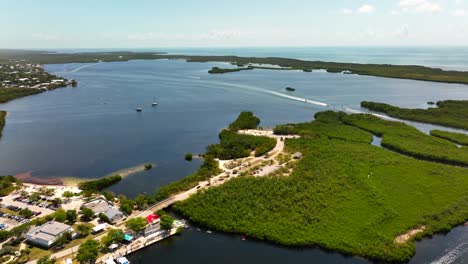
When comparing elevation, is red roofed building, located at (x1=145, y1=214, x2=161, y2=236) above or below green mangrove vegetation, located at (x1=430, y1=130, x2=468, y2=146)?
below

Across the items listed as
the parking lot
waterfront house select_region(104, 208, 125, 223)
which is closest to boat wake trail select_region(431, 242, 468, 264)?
waterfront house select_region(104, 208, 125, 223)

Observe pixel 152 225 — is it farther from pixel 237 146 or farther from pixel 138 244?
pixel 237 146

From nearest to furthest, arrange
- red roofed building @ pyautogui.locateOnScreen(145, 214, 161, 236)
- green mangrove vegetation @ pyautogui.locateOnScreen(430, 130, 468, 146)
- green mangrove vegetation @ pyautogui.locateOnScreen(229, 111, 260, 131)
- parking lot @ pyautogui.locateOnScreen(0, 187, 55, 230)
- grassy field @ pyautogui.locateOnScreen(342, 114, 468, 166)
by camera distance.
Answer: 1. red roofed building @ pyautogui.locateOnScreen(145, 214, 161, 236)
2. parking lot @ pyautogui.locateOnScreen(0, 187, 55, 230)
3. grassy field @ pyautogui.locateOnScreen(342, 114, 468, 166)
4. green mangrove vegetation @ pyautogui.locateOnScreen(430, 130, 468, 146)
5. green mangrove vegetation @ pyautogui.locateOnScreen(229, 111, 260, 131)

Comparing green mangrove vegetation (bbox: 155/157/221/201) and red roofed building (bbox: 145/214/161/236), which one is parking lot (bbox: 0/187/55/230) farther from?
green mangrove vegetation (bbox: 155/157/221/201)

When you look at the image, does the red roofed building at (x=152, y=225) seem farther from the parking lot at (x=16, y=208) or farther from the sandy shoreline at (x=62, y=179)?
the sandy shoreline at (x=62, y=179)

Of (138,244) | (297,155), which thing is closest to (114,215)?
(138,244)

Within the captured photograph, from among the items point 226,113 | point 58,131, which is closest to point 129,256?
point 58,131

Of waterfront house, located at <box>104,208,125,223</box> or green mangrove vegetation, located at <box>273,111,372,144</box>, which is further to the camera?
green mangrove vegetation, located at <box>273,111,372,144</box>
